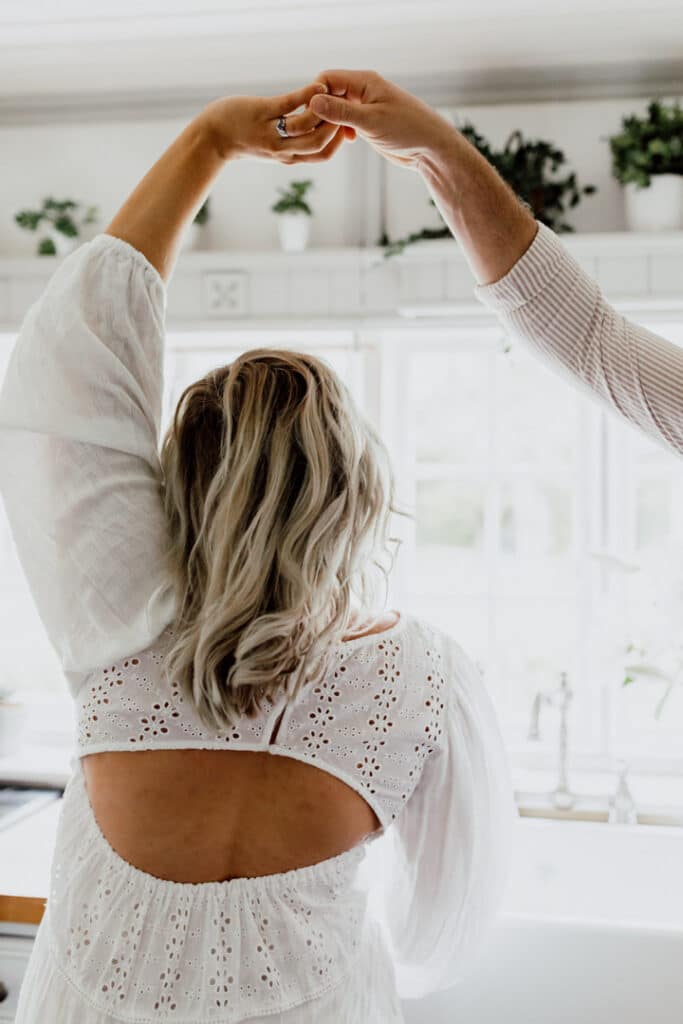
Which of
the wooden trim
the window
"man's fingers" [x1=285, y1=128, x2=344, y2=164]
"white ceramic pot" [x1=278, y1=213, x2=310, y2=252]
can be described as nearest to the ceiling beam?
"white ceramic pot" [x1=278, y1=213, x2=310, y2=252]

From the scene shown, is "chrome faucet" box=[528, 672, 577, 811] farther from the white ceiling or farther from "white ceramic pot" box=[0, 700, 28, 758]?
the white ceiling

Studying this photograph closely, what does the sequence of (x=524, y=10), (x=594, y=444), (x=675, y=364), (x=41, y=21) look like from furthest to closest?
(x=594, y=444) < (x=41, y=21) < (x=524, y=10) < (x=675, y=364)

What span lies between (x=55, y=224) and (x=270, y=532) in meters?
1.84

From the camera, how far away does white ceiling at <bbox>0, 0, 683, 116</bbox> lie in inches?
78.7

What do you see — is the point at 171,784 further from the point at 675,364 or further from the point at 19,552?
the point at 675,364

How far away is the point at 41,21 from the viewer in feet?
6.91

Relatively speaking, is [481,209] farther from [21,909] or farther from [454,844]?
[21,909]

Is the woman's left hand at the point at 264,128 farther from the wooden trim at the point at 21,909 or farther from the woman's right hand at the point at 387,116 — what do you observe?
the wooden trim at the point at 21,909

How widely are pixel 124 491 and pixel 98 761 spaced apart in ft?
0.88

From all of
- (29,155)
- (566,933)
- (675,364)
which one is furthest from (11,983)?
(29,155)

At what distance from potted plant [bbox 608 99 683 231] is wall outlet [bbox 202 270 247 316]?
0.99m

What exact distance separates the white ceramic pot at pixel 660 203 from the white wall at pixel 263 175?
0.39 feet

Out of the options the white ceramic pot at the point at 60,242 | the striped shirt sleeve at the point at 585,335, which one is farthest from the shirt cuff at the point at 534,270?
the white ceramic pot at the point at 60,242

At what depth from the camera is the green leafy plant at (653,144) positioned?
6.78 ft
